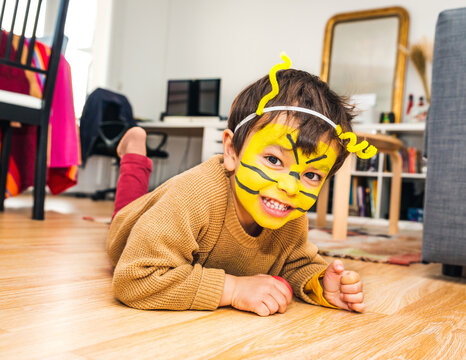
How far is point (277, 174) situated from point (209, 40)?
425cm

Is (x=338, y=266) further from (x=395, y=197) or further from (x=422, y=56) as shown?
(x=422, y=56)

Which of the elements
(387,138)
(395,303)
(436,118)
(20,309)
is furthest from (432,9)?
(20,309)

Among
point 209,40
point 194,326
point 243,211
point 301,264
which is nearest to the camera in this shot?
point 194,326

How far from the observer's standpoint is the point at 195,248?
31.5 inches

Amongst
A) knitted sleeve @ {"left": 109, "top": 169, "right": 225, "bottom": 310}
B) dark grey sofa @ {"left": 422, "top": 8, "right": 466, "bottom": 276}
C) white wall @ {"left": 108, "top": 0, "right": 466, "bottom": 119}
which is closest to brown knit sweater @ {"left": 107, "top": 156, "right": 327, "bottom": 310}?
knitted sleeve @ {"left": 109, "top": 169, "right": 225, "bottom": 310}

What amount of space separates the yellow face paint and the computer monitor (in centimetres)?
340

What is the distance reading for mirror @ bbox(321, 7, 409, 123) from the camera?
12.5ft

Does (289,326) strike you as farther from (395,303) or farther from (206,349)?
(395,303)

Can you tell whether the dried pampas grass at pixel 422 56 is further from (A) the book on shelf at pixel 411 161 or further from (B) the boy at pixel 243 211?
(B) the boy at pixel 243 211

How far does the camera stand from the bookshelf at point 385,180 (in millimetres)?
3498

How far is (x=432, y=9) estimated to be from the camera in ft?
12.3

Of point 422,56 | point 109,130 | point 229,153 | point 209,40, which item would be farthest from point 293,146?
point 209,40

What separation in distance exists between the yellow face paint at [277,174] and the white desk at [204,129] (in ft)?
9.73

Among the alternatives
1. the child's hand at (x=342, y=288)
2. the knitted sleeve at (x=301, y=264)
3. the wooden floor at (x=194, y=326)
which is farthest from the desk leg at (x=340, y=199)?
the child's hand at (x=342, y=288)
